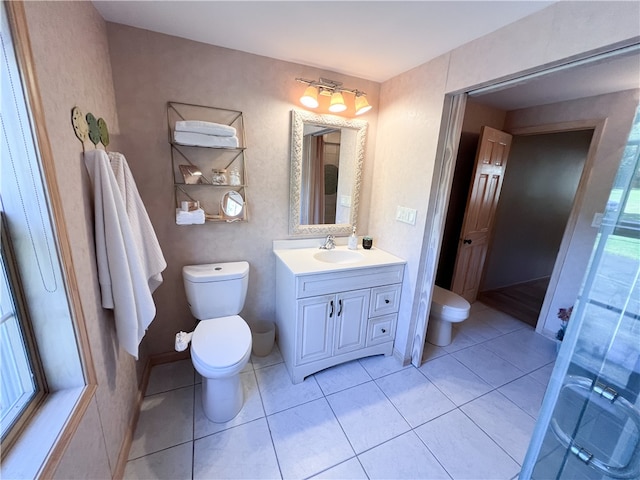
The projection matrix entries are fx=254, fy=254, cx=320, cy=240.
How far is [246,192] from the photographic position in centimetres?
191

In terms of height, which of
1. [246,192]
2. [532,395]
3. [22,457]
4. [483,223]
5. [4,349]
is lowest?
[532,395]

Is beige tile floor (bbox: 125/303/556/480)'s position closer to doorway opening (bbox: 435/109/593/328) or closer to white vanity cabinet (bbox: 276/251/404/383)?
white vanity cabinet (bbox: 276/251/404/383)

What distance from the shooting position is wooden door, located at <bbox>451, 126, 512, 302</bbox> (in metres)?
2.56

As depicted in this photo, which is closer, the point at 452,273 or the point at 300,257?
the point at 300,257

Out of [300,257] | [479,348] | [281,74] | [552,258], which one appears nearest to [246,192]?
[300,257]

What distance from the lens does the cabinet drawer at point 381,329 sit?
2.03 meters

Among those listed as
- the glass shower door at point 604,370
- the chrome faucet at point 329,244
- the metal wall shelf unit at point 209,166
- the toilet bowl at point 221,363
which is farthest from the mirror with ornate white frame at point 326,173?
the glass shower door at point 604,370

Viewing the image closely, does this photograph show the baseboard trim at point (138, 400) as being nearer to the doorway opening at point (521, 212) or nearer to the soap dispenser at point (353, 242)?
the soap dispenser at point (353, 242)

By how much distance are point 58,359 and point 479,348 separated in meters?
2.85

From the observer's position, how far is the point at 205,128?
1588mm

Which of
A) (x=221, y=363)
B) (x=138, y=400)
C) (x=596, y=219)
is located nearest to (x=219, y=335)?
(x=221, y=363)

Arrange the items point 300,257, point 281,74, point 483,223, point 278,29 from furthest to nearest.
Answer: point 483,223
point 300,257
point 281,74
point 278,29

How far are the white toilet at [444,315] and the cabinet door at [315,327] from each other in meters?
1.01

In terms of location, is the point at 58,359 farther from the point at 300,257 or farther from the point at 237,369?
the point at 300,257
